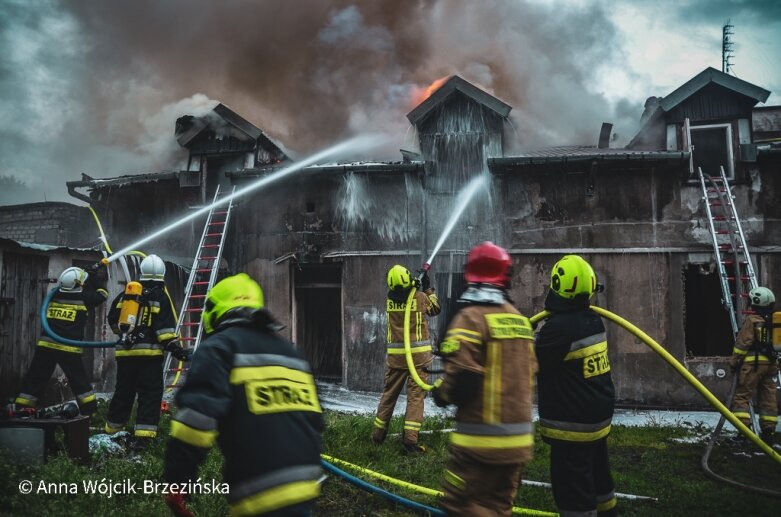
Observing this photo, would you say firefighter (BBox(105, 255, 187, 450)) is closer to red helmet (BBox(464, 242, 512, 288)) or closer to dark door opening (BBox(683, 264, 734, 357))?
red helmet (BBox(464, 242, 512, 288))

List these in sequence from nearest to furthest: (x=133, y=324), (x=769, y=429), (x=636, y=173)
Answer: (x=133, y=324) < (x=769, y=429) < (x=636, y=173)

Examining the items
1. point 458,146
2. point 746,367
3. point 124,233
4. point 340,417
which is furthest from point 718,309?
point 124,233

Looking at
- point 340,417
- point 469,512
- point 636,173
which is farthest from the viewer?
point 636,173

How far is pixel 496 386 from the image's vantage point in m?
2.71

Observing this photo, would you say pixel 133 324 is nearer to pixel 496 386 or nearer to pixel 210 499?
pixel 210 499

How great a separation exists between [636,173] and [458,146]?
3521 mm

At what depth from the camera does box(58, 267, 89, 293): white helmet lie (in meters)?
6.73

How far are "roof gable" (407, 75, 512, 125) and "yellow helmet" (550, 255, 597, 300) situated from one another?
7.62 m

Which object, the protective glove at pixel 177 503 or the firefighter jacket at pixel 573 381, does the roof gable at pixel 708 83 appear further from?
the protective glove at pixel 177 503

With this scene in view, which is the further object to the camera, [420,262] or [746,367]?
[420,262]

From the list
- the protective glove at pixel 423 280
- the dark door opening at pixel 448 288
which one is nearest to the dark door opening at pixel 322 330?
the dark door opening at pixel 448 288

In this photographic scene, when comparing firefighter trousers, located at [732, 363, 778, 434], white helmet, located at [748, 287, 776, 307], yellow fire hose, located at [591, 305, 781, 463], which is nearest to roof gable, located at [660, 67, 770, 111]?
white helmet, located at [748, 287, 776, 307]

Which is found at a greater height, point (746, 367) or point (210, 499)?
point (746, 367)

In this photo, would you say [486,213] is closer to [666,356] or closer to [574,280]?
[666,356]
